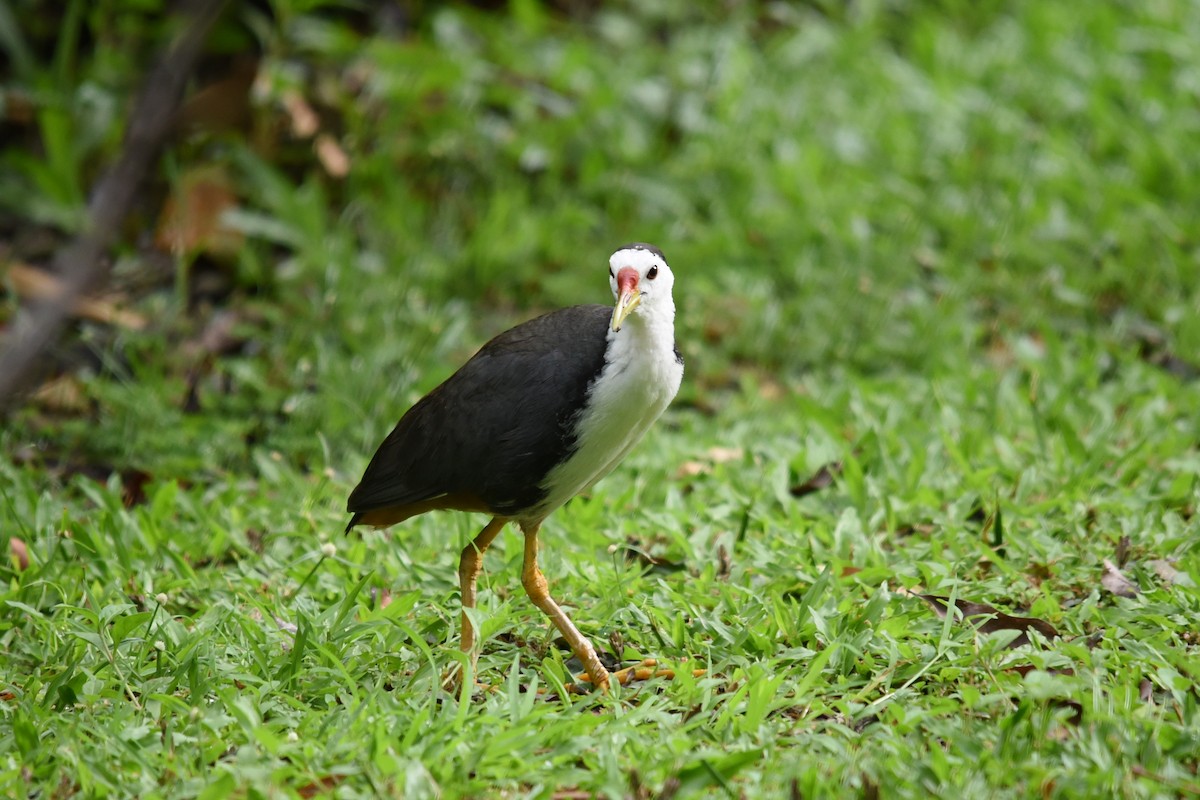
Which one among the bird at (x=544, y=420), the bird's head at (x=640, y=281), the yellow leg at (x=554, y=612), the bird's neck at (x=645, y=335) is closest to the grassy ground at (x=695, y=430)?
the yellow leg at (x=554, y=612)

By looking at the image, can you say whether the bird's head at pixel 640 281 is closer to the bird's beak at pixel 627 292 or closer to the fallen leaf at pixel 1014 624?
the bird's beak at pixel 627 292

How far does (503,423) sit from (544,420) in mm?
143

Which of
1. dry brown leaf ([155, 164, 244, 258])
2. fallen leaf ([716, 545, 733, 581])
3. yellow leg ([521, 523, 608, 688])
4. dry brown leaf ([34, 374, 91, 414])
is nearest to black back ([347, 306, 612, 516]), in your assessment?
yellow leg ([521, 523, 608, 688])

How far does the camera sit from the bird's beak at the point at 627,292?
A: 3627mm

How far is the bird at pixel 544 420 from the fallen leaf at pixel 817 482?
111 cm

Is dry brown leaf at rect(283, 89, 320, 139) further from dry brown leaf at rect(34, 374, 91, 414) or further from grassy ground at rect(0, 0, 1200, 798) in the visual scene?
dry brown leaf at rect(34, 374, 91, 414)

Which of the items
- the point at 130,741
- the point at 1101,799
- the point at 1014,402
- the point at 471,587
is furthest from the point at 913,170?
the point at 130,741

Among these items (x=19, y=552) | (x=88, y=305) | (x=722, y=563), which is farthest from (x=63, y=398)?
(x=722, y=563)

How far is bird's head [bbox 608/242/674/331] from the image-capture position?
3676 mm

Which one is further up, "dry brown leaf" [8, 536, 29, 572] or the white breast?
the white breast

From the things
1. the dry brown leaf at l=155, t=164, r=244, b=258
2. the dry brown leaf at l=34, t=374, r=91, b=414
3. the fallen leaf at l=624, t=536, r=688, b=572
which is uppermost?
the dry brown leaf at l=155, t=164, r=244, b=258

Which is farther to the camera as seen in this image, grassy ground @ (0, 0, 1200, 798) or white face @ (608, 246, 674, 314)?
white face @ (608, 246, 674, 314)

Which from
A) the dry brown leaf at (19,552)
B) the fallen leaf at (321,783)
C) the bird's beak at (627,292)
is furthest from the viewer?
the dry brown leaf at (19,552)

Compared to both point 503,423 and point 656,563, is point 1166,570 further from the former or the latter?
point 503,423
